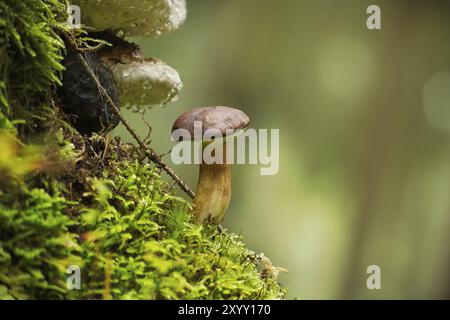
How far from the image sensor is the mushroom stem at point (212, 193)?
1.71m

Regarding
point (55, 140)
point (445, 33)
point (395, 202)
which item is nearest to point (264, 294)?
point (55, 140)

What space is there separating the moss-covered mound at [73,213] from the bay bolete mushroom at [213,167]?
84mm

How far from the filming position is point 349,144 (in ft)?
32.4

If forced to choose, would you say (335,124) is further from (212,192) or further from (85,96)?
(85,96)

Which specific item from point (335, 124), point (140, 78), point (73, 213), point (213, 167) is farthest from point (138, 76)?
point (335, 124)

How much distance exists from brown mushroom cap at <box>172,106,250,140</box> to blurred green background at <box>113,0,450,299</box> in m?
6.20

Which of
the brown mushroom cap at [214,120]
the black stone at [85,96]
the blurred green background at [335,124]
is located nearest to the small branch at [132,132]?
the black stone at [85,96]

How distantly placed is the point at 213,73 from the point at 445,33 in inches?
180

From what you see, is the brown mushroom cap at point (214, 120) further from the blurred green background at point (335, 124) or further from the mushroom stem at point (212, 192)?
the blurred green background at point (335, 124)

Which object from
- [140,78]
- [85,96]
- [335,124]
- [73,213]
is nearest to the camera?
[73,213]

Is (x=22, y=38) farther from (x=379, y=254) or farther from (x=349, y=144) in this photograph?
(x=349, y=144)

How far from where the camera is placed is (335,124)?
10.2 metres

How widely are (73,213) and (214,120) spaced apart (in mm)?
537
